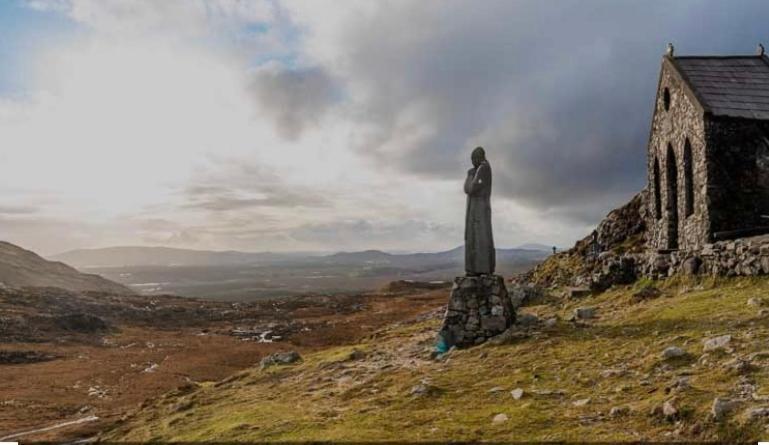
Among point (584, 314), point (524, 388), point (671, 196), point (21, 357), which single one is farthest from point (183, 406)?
point (21, 357)

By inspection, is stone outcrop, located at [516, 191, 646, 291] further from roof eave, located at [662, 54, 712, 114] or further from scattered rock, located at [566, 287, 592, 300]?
roof eave, located at [662, 54, 712, 114]

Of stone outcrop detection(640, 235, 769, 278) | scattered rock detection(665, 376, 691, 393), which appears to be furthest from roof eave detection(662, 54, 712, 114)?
scattered rock detection(665, 376, 691, 393)

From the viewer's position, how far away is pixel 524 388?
11.0 meters

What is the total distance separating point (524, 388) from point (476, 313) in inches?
238

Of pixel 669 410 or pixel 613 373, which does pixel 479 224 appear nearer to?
pixel 613 373

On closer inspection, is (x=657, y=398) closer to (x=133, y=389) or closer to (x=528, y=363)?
→ (x=528, y=363)

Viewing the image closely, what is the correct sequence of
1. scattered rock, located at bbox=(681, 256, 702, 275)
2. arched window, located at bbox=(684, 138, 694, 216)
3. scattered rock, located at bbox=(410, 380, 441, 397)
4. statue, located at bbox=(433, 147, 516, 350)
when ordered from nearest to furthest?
scattered rock, located at bbox=(410, 380, 441, 397), statue, located at bbox=(433, 147, 516, 350), scattered rock, located at bbox=(681, 256, 702, 275), arched window, located at bbox=(684, 138, 694, 216)

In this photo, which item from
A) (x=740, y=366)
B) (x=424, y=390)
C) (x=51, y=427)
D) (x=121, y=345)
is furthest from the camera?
(x=121, y=345)

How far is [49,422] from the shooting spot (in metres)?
21.5

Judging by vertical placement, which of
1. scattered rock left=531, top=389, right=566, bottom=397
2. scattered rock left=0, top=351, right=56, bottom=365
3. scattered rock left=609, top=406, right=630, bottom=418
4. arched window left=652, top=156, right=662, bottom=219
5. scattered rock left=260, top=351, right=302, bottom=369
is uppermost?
arched window left=652, top=156, right=662, bottom=219

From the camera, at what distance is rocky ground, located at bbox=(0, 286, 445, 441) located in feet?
79.8

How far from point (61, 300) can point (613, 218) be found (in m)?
66.7

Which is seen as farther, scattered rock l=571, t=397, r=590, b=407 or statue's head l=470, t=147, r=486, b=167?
→ statue's head l=470, t=147, r=486, b=167

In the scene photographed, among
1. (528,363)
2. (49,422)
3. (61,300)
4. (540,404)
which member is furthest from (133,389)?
(61,300)
